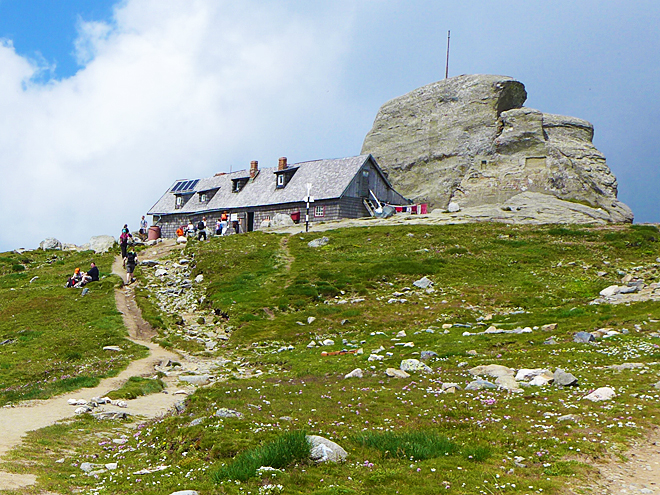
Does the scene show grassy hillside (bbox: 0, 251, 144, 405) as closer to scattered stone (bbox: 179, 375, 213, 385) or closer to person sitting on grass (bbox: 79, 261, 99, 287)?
person sitting on grass (bbox: 79, 261, 99, 287)

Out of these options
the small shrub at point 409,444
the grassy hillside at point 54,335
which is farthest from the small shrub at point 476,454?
the grassy hillside at point 54,335

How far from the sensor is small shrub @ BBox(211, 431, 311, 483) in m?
9.91

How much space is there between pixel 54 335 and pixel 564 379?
27582 mm

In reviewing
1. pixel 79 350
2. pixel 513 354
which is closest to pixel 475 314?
pixel 513 354

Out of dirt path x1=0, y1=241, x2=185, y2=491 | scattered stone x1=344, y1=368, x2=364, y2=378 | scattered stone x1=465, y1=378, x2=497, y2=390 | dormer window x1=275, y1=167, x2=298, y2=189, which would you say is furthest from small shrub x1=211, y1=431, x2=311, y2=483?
dormer window x1=275, y1=167, x2=298, y2=189

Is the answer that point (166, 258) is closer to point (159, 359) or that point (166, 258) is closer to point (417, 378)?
point (159, 359)

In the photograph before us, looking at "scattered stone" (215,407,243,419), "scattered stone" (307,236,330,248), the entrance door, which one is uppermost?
the entrance door

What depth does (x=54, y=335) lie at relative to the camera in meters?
32.2

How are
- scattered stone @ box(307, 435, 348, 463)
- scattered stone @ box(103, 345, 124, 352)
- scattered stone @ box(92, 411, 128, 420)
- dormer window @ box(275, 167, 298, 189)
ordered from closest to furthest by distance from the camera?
scattered stone @ box(307, 435, 348, 463) < scattered stone @ box(92, 411, 128, 420) < scattered stone @ box(103, 345, 124, 352) < dormer window @ box(275, 167, 298, 189)

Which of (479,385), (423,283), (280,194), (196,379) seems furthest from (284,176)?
(479,385)

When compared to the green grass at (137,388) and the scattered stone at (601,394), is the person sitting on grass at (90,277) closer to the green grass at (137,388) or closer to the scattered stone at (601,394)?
the green grass at (137,388)

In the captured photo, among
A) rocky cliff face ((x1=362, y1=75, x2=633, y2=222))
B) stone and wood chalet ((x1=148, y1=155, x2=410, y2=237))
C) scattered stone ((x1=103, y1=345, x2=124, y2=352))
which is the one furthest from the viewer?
rocky cliff face ((x1=362, y1=75, x2=633, y2=222))

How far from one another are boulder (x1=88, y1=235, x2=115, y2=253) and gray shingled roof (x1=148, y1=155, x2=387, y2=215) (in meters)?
18.1

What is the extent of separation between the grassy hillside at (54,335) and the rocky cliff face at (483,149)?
5412 centimetres
